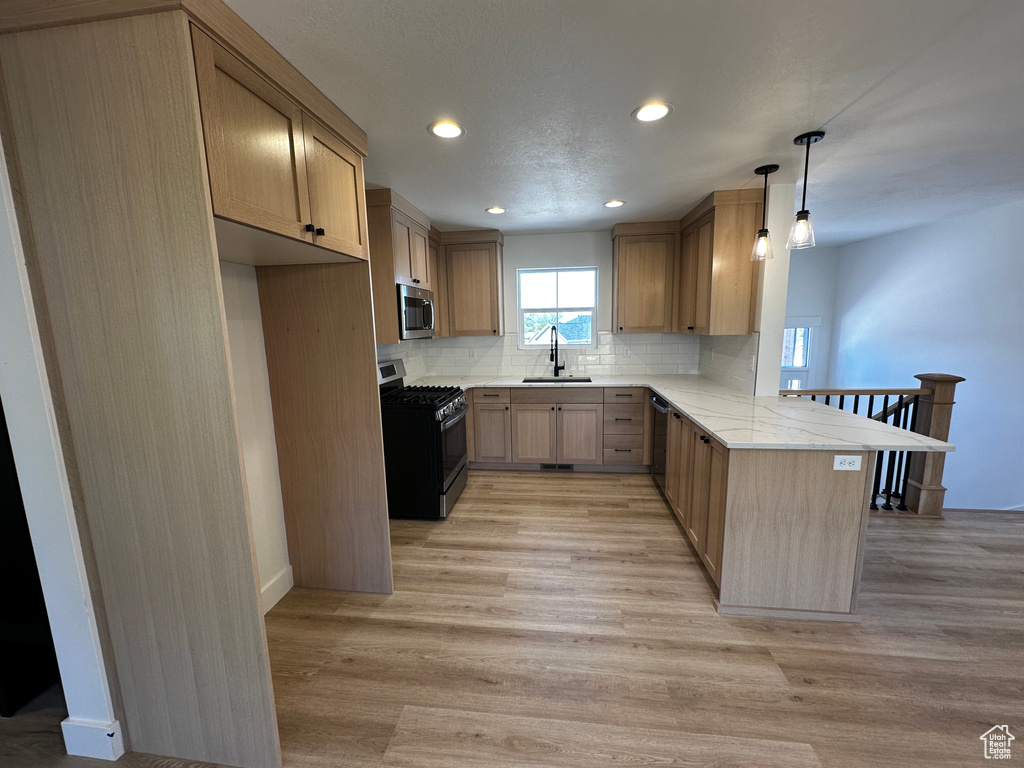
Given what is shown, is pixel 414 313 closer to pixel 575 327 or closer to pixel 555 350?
pixel 555 350

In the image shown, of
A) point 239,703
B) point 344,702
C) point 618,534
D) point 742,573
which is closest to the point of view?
point 239,703

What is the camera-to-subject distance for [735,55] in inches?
53.1

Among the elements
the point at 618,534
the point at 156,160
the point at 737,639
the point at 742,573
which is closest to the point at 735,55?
the point at 156,160

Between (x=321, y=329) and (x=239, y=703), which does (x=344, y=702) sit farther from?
(x=321, y=329)

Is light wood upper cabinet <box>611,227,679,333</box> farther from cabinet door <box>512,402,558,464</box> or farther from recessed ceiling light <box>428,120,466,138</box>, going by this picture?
recessed ceiling light <box>428,120,466,138</box>

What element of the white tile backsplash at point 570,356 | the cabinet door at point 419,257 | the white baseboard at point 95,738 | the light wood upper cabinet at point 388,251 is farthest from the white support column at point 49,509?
the white tile backsplash at point 570,356

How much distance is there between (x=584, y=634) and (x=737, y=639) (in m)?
0.69

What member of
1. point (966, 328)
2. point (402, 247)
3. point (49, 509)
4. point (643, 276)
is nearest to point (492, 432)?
point (402, 247)

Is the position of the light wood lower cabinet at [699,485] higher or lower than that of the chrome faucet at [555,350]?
lower

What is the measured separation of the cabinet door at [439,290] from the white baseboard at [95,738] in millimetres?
2996

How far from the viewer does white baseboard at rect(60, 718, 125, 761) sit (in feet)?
4.37

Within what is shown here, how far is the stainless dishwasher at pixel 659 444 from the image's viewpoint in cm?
327

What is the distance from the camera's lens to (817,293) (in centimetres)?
528

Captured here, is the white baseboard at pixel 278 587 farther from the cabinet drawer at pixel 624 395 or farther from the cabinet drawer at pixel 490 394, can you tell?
the cabinet drawer at pixel 624 395
